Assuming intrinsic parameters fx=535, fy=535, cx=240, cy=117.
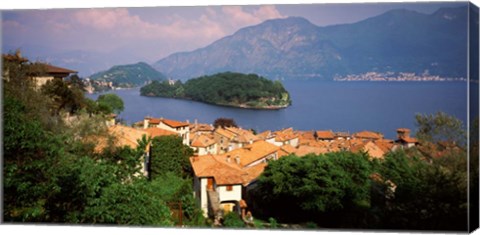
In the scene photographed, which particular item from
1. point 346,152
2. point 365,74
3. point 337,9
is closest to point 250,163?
point 346,152

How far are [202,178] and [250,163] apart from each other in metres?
0.63

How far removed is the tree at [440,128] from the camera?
4.98 m

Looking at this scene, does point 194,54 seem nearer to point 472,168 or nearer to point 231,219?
point 231,219

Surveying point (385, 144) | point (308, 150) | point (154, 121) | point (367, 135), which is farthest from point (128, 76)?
point (385, 144)

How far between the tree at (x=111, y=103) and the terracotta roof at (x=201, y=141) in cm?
105

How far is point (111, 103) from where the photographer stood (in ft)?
21.6

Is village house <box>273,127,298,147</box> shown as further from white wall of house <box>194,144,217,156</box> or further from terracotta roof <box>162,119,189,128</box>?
terracotta roof <box>162,119,189,128</box>

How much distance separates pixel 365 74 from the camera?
19.6 feet

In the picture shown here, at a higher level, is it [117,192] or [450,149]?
[450,149]

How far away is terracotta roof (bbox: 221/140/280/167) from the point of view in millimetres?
6316

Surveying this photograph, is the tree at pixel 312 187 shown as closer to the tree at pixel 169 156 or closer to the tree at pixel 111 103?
the tree at pixel 169 156

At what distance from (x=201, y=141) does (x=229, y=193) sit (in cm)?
78

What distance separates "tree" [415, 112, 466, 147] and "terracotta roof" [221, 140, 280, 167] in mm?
1726

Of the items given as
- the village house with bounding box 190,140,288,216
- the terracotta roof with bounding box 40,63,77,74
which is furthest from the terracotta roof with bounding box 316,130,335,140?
the terracotta roof with bounding box 40,63,77,74
